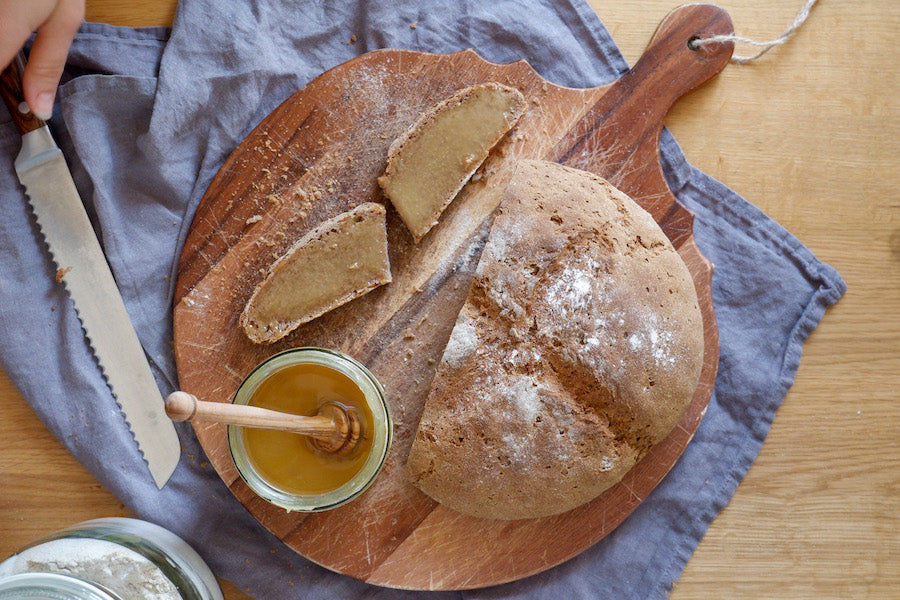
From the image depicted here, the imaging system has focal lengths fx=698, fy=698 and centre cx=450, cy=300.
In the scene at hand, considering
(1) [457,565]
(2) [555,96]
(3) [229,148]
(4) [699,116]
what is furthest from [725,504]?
(3) [229,148]

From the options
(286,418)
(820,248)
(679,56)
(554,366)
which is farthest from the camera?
(820,248)

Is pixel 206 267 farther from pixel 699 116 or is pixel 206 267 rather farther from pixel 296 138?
pixel 699 116

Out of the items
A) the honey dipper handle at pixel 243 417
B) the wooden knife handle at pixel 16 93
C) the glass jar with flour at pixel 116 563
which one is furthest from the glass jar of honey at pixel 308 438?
the wooden knife handle at pixel 16 93

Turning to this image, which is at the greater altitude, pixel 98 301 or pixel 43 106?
pixel 43 106

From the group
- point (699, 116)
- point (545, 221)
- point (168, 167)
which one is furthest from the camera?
point (699, 116)

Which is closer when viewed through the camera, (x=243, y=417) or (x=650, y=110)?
(x=243, y=417)

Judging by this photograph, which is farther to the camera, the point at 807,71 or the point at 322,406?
the point at 807,71

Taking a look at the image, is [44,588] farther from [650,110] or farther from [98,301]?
[650,110]

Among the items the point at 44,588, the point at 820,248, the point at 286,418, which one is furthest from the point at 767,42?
the point at 44,588
